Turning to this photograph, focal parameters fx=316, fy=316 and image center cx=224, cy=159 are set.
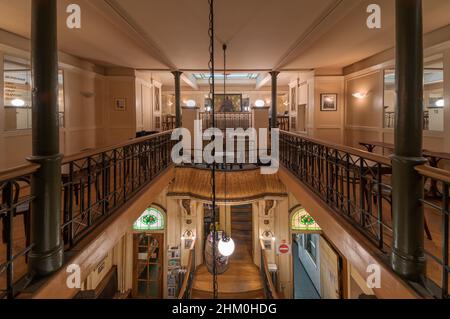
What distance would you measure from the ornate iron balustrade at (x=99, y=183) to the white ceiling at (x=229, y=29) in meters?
1.93

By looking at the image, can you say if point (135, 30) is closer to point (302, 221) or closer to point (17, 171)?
point (17, 171)

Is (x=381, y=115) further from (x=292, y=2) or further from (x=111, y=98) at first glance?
(x=111, y=98)

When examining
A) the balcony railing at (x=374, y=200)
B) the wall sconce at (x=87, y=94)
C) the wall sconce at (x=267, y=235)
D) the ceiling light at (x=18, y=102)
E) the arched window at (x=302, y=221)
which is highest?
the wall sconce at (x=87, y=94)

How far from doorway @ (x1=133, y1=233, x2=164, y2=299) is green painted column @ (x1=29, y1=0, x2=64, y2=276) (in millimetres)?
6922

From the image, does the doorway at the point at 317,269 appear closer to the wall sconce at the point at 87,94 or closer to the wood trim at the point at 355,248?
the wood trim at the point at 355,248

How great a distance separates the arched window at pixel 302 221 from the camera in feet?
29.9

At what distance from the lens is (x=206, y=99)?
1627 cm

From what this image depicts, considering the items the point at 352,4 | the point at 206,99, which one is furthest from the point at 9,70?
the point at 206,99

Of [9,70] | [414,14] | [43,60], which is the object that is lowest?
[43,60]

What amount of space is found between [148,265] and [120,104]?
15.7 ft

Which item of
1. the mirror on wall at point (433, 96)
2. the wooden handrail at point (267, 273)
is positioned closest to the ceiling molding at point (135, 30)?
the mirror on wall at point (433, 96)

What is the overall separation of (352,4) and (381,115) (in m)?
4.01
